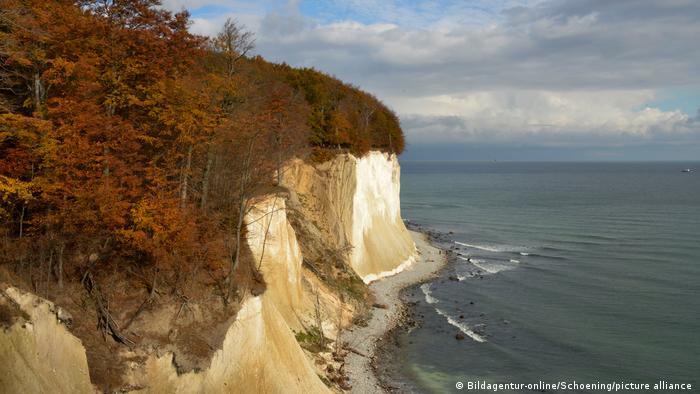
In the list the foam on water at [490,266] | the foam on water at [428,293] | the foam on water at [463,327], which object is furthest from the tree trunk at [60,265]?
the foam on water at [490,266]

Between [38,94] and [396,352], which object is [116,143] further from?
[396,352]

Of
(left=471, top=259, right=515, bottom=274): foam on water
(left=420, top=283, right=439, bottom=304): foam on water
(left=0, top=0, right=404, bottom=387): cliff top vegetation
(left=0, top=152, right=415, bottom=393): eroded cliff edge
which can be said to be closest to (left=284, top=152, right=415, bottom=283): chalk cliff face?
(left=0, top=152, right=415, bottom=393): eroded cliff edge

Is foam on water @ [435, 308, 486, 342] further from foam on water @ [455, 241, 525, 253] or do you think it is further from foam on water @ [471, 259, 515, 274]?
foam on water @ [455, 241, 525, 253]

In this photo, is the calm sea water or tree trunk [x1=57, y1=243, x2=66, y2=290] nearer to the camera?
tree trunk [x1=57, y1=243, x2=66, y2=290]

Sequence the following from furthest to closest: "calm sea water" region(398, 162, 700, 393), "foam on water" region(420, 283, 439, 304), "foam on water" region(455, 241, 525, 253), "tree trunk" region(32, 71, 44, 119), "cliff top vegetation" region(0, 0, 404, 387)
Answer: "foam on water" region(455, 241, 525, 253), "foam on water" region(420, 283, 439, 304), "calm sea water" region(398, 162, 700, 393), "tree trunk" region(32, 71, 44, 119), "cliff top vegetation" region(0, 0, 404, 387)

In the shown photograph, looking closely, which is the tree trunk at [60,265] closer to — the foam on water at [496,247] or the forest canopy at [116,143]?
the forest canopy at [116,143]

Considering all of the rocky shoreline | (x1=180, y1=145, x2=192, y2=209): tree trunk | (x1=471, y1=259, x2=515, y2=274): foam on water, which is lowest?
the rocky shoreline

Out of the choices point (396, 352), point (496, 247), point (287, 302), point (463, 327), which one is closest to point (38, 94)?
point (287, 302)
